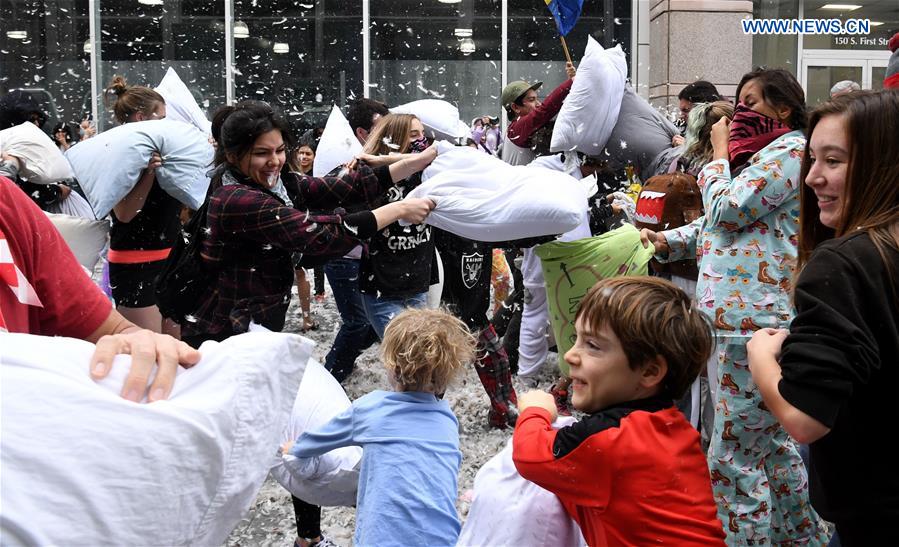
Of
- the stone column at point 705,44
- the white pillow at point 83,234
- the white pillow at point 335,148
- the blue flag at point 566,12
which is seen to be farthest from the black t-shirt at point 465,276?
the stone column at point 705,44

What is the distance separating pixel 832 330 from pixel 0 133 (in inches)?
211

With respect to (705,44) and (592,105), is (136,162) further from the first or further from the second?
(705,44)

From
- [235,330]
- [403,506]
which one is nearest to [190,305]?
[235,330]

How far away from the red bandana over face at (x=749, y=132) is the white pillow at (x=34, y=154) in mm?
4094

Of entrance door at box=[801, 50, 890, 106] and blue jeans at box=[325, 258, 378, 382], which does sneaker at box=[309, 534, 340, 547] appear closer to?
blue jeans at box=[325, 258, 378, 382]

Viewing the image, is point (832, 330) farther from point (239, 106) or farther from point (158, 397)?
point (239, 106)

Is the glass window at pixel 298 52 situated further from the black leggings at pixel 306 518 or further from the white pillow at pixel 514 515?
the white pillow at pixel 514 515

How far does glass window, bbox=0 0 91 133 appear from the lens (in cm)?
1391

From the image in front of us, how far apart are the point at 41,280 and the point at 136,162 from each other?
325 centimetres

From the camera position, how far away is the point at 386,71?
555 inches

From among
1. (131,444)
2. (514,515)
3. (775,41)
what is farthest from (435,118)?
(775,41)

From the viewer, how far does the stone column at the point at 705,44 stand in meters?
12.0

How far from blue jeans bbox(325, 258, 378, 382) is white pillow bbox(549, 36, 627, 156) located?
1.57 m

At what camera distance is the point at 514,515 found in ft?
6.59
